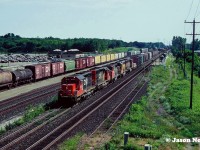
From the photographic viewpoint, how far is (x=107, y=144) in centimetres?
2069

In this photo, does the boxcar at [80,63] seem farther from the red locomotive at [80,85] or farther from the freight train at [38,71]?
the red locomotive at [80,85]

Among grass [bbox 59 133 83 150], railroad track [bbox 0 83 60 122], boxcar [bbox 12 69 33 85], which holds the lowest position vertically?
railroad track [bbox 0 83 60 122]

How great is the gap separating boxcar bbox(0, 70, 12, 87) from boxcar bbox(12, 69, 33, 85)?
4.44 ft

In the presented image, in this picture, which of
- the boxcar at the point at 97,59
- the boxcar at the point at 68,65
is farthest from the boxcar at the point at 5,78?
the boxcar at the point at 97,59

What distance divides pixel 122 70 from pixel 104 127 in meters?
42.0

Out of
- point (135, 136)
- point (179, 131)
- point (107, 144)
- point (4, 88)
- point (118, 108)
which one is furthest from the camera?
point (4, 88)

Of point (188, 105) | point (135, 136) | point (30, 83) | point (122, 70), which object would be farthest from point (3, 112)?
point (122, 70)

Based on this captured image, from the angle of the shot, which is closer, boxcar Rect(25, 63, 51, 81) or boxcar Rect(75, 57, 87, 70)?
boxcar Rect(25, 63, 51, 81)

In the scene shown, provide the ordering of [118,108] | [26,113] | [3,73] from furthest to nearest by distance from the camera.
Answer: [3,73] → [118,108] → [26,113]

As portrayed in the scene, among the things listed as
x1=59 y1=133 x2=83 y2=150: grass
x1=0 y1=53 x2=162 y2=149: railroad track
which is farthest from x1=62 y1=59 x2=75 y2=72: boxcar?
x1=59 y1=133 x2=83 y2=150: grass

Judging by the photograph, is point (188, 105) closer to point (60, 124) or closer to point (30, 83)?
point (60, 124)

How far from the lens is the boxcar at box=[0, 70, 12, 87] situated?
4731 centimetres

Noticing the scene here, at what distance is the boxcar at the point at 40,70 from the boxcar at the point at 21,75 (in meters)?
1.14

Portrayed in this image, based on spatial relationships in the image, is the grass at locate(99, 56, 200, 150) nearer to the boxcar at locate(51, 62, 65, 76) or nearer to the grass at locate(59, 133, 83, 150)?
the grass at locate(59, 133, 83, 150)
